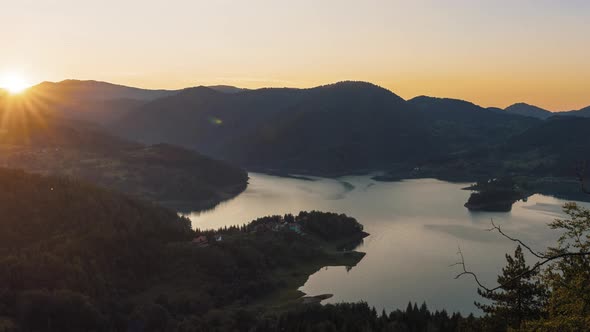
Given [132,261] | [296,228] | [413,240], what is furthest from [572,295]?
[413,240]

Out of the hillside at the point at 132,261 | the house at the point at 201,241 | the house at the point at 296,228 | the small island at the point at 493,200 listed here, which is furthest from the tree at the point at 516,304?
the small island at the point at 493,200

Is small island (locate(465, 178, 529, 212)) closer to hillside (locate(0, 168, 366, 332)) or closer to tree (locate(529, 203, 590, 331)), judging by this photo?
hillside (locate(0, 168, 366, 332))

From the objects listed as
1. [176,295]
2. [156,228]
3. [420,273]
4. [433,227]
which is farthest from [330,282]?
[433,227]

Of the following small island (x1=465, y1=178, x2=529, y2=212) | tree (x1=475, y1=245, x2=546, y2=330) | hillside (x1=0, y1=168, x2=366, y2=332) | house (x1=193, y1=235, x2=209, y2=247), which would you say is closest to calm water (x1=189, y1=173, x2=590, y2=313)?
small island (x1=465, y1=178, x2=529, y2=212)

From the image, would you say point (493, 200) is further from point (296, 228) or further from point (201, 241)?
point (201, 241)

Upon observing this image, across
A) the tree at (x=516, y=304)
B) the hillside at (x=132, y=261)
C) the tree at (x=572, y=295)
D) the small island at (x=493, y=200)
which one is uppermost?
the tree at (x=572, y=295)

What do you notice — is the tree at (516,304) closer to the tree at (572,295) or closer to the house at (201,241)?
the tree at (572,295)

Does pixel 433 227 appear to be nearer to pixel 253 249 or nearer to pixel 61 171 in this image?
pixel 253 249
